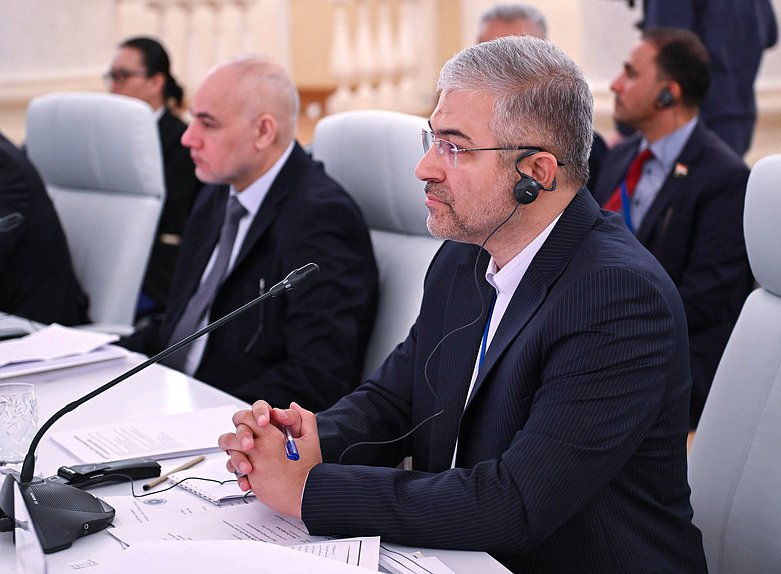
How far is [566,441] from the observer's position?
45.5 inches

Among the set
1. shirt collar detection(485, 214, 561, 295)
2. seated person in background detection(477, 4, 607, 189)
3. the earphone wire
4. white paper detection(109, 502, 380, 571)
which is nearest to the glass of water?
white paper detection(109, 502, 380, 571)

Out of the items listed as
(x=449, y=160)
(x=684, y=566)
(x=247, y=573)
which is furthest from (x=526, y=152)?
(x=247, y=573)

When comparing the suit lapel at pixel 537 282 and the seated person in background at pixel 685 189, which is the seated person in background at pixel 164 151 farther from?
the suit lapel at pixel 537 282

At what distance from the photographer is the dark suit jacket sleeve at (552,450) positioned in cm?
114

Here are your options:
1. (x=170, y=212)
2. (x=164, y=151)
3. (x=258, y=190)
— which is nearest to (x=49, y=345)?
(x=258, y=190)

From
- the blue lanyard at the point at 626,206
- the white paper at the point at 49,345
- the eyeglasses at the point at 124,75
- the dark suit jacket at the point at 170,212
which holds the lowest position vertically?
the dark suit jacket at the point at 170,212

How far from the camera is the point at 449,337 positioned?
1.45m

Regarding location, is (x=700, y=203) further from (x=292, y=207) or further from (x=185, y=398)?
(x=185, y=398)

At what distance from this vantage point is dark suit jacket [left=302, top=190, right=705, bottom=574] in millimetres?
1146

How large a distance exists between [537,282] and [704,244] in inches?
60.0

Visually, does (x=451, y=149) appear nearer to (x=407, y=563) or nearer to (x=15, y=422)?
(x=407, y=563)

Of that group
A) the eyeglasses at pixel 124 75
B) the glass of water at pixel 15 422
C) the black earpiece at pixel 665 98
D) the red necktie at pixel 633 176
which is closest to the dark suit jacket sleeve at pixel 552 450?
the glass of water at pixel 15 422

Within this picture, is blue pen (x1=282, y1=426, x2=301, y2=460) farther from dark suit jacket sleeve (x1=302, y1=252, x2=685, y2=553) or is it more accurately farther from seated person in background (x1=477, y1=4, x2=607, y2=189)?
seated person in background (x1=477, y1=4, x2=607, y2=189)

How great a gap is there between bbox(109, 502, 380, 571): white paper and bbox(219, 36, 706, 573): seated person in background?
20 mm
